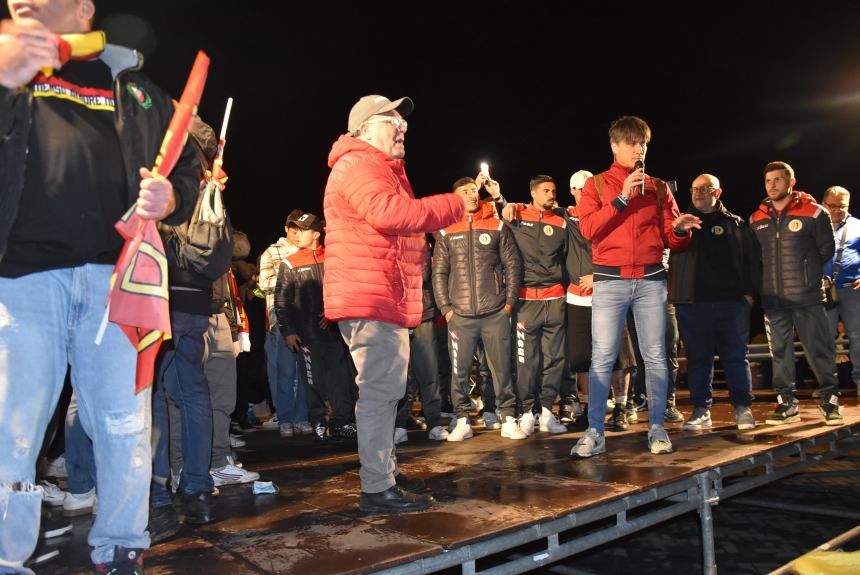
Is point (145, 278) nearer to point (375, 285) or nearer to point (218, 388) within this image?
point (375, 285)

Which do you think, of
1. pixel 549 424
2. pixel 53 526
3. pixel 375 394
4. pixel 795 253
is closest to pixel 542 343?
pixel 549 424

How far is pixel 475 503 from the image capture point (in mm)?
2975

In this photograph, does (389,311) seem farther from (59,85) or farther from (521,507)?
(59,85)

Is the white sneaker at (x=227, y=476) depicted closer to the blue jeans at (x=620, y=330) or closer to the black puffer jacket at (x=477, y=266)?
the blue jeans at (x=620, y=330)

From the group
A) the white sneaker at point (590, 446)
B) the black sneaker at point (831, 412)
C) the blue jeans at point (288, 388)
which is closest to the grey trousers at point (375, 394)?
the white sneaker at point (590, 446)

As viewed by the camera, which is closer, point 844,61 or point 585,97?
point 844,61

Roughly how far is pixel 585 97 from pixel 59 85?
20.6 metres

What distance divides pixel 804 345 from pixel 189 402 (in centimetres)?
480

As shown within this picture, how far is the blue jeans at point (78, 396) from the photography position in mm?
1771

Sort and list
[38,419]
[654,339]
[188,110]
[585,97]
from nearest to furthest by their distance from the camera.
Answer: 1. [38,419]
2. [188,110]
3. [654,339]
4. [585,97]

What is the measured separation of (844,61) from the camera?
1795 centimetres

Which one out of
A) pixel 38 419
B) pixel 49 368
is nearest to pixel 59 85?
pixel 49 368

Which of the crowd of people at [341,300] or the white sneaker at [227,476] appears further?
the white sneaker at [227,476]

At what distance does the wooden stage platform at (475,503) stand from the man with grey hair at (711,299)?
1.20 ft
